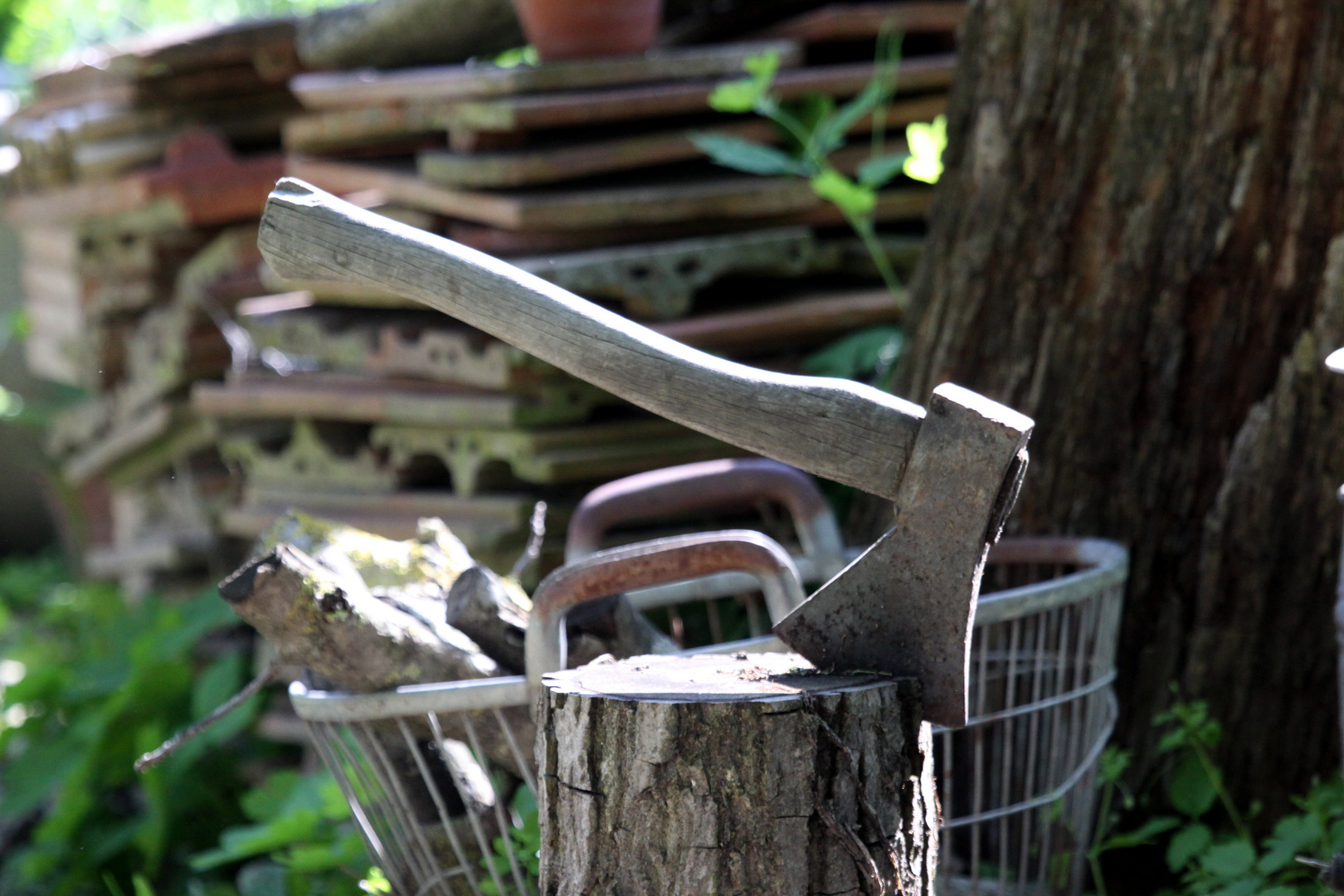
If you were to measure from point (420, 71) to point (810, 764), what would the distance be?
224cm

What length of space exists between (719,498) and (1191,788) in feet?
3.01

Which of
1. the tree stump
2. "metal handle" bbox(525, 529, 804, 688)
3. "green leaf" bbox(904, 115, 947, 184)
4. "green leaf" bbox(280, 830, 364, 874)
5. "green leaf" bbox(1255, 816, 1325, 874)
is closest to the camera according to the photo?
the tree stump

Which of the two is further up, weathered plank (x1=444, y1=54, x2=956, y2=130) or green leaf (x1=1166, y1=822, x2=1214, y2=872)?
weathered plank (x1=444, y1=54, x2=956, y2=130)

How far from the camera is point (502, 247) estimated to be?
273 cm

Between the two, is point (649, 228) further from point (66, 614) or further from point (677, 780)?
point (66, 614)

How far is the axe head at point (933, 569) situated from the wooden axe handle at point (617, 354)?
0.12ft

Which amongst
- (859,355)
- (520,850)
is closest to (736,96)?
(859,355)

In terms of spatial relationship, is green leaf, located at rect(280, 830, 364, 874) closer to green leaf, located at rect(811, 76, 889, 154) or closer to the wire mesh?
the wire mesh

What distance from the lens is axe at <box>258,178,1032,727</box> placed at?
1.29m

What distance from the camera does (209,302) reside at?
12.9ft

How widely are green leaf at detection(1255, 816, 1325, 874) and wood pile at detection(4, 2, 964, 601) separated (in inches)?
54.5

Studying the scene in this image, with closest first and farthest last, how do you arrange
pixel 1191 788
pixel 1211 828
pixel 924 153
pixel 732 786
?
1. pixel 732 786
2. pixel 1191 788
3. pixel 1211 828
4. pixel 924 153

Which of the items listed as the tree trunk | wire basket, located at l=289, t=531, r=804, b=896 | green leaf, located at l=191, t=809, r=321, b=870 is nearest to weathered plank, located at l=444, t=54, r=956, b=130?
the tree trunk

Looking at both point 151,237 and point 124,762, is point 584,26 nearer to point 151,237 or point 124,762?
point 151,237
